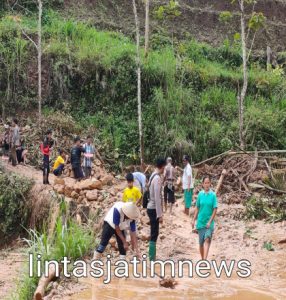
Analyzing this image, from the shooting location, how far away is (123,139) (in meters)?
19.2

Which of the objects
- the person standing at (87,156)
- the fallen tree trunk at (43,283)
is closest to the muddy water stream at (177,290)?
the fallen tree trunk at (43,283)

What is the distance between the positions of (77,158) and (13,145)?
86.5 inches

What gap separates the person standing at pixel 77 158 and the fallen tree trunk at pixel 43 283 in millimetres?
7159

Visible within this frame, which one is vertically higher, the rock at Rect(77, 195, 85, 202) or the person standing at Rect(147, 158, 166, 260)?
the person standing at Rect(147, 158, 166, 260)

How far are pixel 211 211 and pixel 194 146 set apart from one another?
10.9 meters

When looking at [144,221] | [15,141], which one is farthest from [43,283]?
[15,141]

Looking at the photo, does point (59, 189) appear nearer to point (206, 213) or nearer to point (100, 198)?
point (100, 198)

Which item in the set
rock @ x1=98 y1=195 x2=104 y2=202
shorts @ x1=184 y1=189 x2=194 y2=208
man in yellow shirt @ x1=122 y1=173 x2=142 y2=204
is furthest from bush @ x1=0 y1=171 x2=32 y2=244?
man in yellow shirt @ x1=122 y1=173 x2=142 y2=204

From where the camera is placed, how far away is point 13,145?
48.9 ft

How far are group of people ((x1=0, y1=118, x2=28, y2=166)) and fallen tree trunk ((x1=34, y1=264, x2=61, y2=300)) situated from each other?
27.3 ft

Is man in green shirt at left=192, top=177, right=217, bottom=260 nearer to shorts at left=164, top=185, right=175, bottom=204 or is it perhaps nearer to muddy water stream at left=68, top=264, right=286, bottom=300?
muddy water stream at left=68, top=264, right=286, bottom=300

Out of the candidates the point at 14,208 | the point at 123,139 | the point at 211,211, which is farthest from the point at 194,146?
the point at 211,211

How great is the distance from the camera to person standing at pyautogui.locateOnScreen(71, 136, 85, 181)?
13.8 m

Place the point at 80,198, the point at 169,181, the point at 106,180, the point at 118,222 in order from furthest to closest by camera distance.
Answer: the point at 106,180 → the point at 80,198 → the point at 169,181 → the point at 118,222
